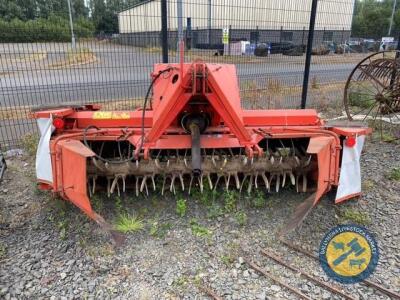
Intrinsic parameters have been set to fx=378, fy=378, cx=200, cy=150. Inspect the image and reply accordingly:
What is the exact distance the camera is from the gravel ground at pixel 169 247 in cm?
309

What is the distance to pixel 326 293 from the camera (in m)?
3.04

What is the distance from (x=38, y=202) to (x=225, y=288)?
2540 mm

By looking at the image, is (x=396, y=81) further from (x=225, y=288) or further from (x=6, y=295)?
(x=6, y=295)

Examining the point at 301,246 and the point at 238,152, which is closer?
the point at 301,246

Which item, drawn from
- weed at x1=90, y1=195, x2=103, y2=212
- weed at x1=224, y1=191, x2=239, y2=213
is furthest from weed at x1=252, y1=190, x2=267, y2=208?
weed at x1=90, y1=195, x2=103, y2=212

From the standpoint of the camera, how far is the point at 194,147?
12.3 ft

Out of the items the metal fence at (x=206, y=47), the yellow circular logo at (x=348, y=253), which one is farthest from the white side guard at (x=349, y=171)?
the metal fence at (x=206, y=47)

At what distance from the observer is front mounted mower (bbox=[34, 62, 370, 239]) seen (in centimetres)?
353

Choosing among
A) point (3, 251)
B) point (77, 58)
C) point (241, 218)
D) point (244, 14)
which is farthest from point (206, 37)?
point (3, 251)

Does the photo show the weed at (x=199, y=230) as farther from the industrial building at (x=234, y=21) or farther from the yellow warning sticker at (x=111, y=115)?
the industrial building at (x=234, y=21)

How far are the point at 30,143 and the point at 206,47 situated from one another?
156 inches

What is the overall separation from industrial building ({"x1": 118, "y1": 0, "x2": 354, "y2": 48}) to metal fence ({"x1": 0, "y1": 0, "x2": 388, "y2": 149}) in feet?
0.06

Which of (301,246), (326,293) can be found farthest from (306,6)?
(326,293)

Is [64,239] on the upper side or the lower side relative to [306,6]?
lower
